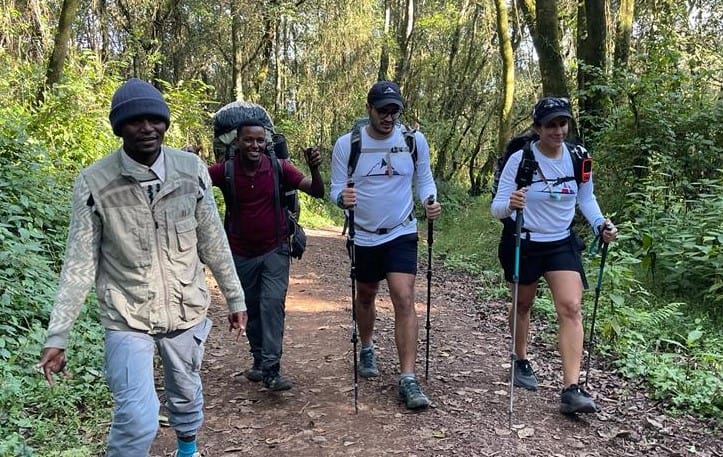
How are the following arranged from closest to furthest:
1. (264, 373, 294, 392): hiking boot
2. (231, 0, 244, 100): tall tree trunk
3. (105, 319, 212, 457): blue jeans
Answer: (105, 319, 212, 457): blue jeans, (264, 373, 294, 392): hiking boot, (231, 0, 244, 100): tall tree trunk

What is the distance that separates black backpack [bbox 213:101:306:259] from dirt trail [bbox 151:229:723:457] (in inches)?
54.2

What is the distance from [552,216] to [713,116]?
6.56m

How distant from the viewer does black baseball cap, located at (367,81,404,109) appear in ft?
15.7

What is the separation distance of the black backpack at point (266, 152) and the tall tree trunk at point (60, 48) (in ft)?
24.2

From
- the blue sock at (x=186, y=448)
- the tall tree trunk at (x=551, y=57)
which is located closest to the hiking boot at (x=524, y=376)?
the blue sock at (x=186, y=448)

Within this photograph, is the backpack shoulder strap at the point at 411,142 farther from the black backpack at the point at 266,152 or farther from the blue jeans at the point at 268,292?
the blue jeans at the point at 268,292

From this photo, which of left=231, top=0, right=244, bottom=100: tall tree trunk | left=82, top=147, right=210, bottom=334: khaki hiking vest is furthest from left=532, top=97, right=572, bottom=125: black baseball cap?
left=231, top=0, right=244, bottom=100: tall tree trunk

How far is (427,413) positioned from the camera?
484cm

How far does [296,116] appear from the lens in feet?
98.4

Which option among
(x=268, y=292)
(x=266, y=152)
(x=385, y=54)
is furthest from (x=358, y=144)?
(x=385, y=54)

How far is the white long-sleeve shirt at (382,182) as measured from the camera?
5.00 metres

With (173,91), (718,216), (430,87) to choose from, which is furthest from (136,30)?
(718,216)

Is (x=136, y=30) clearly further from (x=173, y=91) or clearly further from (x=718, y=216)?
(x=718, y=216)

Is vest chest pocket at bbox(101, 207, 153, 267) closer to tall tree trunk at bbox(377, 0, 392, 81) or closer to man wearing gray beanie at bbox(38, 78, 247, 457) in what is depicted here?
man wearing gray beanie at bbox(38, 78, 247, 457)
